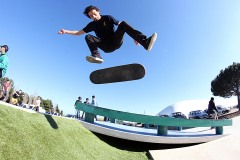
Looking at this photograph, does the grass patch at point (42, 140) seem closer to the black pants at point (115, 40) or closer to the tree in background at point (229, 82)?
the black pants at point (115, 40)

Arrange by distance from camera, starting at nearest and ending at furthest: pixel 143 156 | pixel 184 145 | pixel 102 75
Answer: pixel 102 75, pixel 143 156, pixel 184 145

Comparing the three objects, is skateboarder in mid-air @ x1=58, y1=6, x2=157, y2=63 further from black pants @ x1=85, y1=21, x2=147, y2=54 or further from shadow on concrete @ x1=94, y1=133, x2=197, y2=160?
shadow on concrete @ x1=94, y1=133, x2=197, y2=160

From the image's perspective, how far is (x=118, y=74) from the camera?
5988mm

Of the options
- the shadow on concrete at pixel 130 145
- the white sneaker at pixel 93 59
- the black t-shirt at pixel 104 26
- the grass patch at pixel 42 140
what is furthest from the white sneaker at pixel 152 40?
the shadow on concrete at pixel 130 145

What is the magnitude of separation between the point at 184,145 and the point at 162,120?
1552 millimetres

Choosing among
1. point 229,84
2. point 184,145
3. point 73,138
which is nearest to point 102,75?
point 73,138

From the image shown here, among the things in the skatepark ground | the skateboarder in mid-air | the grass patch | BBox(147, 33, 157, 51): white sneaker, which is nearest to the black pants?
the skateboarder in mid-air

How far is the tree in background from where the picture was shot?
5025 centimetres

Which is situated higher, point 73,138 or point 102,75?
A: point 102,75

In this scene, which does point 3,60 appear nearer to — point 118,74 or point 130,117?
point 118,74

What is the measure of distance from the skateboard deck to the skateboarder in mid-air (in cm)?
58

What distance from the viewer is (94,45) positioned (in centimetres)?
562

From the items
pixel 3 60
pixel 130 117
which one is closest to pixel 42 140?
pixel 3 60

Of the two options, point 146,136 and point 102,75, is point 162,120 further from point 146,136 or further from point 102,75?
point 102,75
